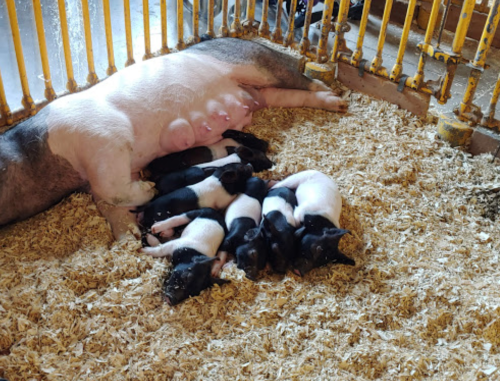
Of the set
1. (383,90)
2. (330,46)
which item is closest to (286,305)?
(383,90)

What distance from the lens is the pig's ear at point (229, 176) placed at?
3082 millimetres

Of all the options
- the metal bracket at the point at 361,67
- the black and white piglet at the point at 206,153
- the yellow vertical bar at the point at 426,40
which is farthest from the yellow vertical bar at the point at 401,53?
the black and white piglet at the point at 206,153

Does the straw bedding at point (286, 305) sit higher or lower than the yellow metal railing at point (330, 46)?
lower

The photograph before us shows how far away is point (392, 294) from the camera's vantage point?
269 centimetres

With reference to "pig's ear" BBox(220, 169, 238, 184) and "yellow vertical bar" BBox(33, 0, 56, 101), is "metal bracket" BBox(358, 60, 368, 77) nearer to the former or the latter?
"pig's ear" BBox(220, 169, 238, 184)

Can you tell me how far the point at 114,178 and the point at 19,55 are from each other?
1.35 metres

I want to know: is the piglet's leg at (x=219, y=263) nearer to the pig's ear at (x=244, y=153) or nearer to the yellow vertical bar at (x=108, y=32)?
the pig's ear at (x=244, y=153)

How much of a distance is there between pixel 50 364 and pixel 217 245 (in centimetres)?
103

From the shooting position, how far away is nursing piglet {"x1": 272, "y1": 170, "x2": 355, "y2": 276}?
8.86ft

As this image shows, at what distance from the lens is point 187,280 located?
2.54 meters

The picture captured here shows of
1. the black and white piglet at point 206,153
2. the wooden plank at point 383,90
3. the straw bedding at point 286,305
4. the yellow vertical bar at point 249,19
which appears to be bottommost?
the straw bedding at point 286,305

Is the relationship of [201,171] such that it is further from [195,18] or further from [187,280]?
[195,18]

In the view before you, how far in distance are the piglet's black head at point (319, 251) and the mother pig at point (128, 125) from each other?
1.06 metres

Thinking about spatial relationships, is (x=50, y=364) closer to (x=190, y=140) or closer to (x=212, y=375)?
(x=212, y=375)
